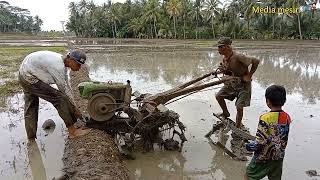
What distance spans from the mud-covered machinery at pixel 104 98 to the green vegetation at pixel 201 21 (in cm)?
4949

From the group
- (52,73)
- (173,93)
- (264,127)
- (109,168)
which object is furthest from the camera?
(173,93)

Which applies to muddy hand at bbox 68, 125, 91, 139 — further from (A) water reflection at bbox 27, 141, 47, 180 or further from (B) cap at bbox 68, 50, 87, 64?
(B) cap at bbox 68, 50, 87, 64

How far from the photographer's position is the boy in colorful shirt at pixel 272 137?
3.33m

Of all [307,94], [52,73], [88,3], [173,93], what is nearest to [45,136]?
[52,73]

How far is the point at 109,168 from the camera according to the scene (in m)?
4.46

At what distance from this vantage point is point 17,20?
4331 inches

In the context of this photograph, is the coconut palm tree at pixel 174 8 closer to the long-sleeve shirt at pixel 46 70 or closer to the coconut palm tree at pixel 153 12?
the coconut palm tree at pixel 153 12

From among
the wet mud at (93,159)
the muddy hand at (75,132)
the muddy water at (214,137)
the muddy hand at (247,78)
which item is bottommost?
the muddy water at (214,137)

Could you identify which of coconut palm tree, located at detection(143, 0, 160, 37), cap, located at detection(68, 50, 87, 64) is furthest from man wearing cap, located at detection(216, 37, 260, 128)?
coconut palm tree, located at detection(143, 0, 160, 37)

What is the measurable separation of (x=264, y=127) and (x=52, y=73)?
3.30 metres

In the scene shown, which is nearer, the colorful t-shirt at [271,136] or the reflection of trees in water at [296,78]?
the colorful t-shirt at [271,136]

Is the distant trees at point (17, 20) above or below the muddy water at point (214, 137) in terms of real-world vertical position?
above

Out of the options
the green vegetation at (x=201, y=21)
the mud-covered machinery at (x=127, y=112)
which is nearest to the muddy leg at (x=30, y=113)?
the mud-covered machinery at (x=127, y=112)

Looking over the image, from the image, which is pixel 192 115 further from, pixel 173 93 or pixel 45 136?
pixel 45 136
